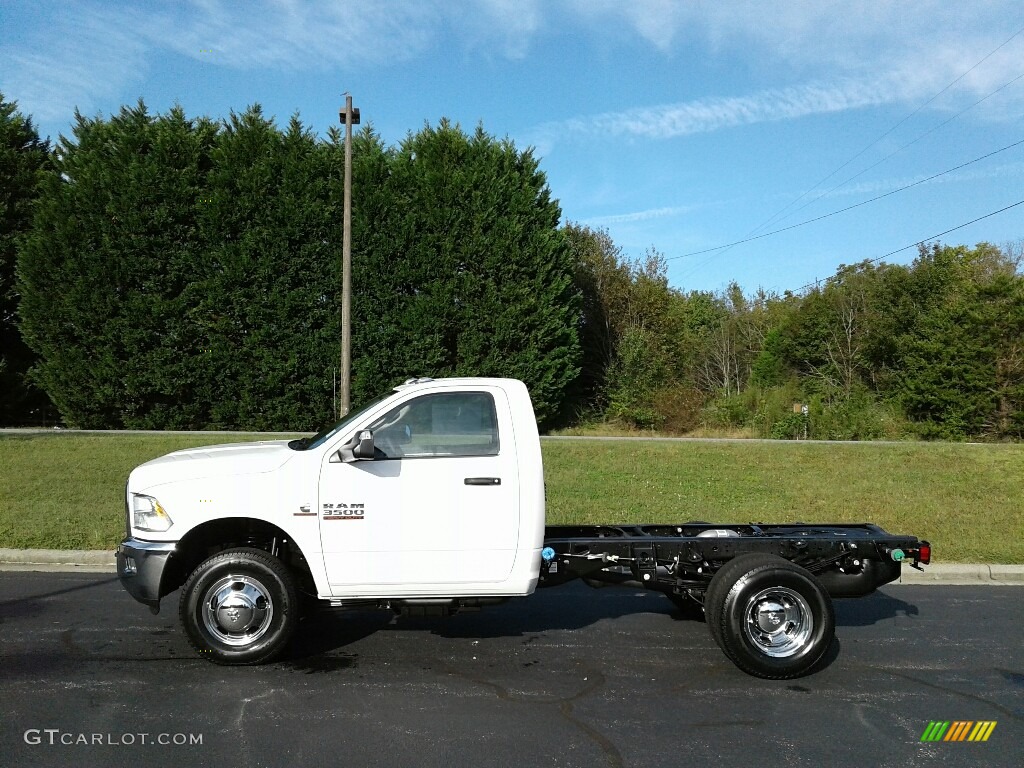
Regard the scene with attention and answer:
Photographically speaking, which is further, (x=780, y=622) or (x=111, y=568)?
(x=111, y=568)

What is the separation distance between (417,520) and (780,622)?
260 centimetres

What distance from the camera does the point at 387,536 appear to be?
5582 millimetres

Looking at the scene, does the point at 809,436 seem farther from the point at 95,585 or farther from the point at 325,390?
the point at 95,585

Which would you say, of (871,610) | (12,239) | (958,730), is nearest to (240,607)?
(958,730)

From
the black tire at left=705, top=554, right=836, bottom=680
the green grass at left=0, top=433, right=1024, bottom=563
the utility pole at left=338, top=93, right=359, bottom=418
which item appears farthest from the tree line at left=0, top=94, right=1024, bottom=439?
the black tire at left=705, top=554, right=836, bottom=680

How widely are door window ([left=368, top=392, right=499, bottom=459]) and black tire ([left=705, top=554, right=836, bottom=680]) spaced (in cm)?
186

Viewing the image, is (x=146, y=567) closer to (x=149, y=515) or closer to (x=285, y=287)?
(x=149, y=515)

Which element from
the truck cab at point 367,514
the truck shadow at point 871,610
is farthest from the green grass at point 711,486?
the truck cab at point 367,514

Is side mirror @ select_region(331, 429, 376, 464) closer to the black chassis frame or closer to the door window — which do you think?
the door window

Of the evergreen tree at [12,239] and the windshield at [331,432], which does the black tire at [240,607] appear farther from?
the evergreen tree at [12,239]

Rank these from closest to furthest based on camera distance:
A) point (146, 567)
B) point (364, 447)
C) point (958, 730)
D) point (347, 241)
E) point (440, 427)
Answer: point (958, 730)
point (364, 447)
point (146, 567)
point (440, 427)
point (347, 241)

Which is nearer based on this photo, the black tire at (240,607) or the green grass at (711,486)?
the black tire at (240,607)

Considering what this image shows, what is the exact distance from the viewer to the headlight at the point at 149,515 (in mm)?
5590

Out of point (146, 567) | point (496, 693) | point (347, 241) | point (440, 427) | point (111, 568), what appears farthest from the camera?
point (347, 241)
